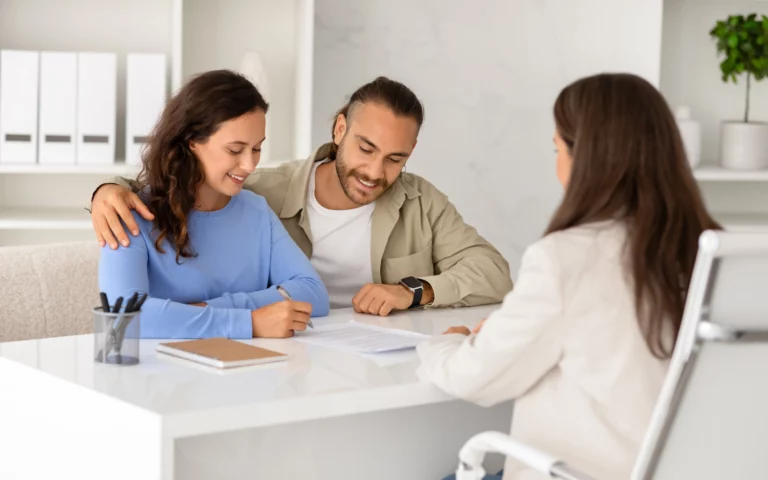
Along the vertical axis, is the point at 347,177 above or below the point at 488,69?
below

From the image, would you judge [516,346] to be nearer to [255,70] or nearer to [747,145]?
[255,70]

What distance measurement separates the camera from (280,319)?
2041 mm

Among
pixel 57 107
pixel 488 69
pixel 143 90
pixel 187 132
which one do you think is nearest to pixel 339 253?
pixel 187 132

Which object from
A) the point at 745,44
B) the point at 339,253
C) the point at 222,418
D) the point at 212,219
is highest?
the point at 745,44

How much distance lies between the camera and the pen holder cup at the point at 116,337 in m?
1.74

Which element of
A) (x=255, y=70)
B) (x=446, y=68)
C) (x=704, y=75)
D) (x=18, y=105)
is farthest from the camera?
(x=704, y=75)

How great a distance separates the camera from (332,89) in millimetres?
3887

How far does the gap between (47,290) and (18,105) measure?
42.3 inches

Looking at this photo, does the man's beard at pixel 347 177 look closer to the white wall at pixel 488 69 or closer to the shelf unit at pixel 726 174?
the white wall at pixel 488 69

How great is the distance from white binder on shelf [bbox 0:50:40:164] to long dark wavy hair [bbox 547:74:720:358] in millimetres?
2165

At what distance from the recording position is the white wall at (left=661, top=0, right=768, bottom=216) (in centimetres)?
410

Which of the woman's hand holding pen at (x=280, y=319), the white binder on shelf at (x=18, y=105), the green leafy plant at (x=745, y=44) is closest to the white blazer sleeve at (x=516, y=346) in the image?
the woman's hand holding pen at (x=280, y=319)

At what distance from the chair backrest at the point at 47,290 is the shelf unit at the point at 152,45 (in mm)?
942

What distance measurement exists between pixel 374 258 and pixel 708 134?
2.03m
